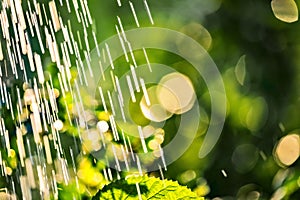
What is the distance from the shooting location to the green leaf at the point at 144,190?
47 cm

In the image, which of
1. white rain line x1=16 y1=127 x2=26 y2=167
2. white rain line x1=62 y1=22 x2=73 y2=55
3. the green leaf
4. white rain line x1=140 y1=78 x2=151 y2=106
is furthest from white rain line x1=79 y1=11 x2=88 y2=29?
the green leaf

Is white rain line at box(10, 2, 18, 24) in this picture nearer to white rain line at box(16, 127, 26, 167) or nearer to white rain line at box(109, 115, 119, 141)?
white rain line at box(16, 127, 26, 167)

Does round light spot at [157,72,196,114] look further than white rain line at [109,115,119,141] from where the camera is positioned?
Yes

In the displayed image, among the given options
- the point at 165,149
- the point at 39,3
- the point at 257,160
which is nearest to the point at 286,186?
the point at 257,160

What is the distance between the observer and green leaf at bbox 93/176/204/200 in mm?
473

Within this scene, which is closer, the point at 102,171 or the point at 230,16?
the point at 102,171

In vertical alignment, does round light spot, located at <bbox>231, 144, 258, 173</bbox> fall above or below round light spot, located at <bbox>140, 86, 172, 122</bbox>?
below

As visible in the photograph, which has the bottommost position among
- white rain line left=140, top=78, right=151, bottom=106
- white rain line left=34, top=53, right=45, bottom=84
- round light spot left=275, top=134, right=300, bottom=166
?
round light spot left=275, top=134, right=300, bottom=166

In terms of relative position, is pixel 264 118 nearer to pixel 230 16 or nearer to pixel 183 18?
pixel 230 16

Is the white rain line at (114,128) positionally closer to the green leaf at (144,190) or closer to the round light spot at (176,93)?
the round light spot at (176,93)

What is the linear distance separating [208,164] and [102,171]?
0.97ft

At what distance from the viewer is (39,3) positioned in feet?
6.35

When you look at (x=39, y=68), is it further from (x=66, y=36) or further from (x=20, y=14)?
(x=20, y=14)

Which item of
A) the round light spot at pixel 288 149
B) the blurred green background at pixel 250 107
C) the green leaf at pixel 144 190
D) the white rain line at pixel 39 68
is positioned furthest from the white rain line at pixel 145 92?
the green leaf at pixel 144 190
